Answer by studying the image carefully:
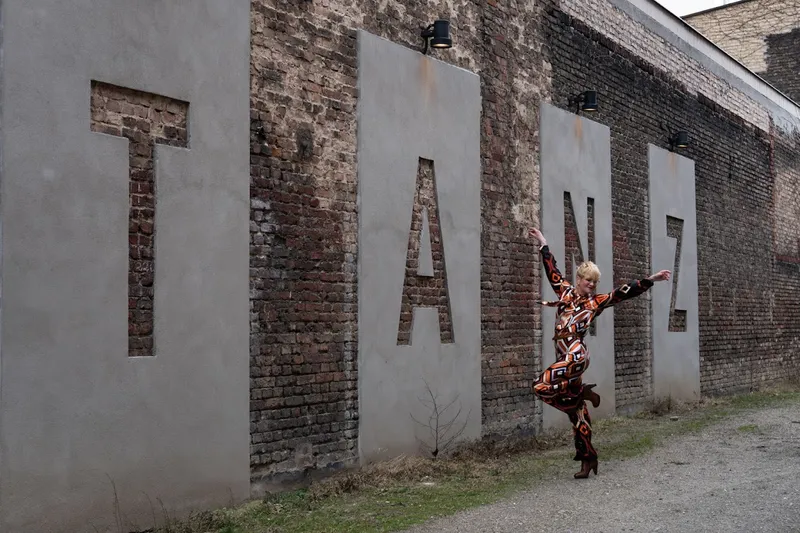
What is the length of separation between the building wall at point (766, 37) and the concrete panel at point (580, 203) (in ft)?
42.1

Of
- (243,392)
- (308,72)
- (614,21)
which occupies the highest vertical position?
(614,21)

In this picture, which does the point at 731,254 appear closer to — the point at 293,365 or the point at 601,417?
the point at 601,417

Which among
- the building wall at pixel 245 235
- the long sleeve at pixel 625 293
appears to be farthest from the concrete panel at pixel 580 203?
the long sleeve at pixel 625 293

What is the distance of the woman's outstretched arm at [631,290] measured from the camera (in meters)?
7.12

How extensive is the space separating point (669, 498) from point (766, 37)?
1875 centimetres

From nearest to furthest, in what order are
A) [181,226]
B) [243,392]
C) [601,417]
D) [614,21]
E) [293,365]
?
[181,226], [243,392], [293,365], [601,417], [614,21]

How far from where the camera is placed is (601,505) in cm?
633

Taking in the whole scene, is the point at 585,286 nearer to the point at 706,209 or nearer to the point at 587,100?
the point at 587,100

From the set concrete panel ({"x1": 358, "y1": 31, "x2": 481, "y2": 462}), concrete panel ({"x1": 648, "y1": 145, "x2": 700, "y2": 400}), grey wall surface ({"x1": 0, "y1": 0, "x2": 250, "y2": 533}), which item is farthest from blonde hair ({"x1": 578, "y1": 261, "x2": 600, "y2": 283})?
concrete panel ({"x1": 648, "y1": 145, "x2": 700, "y2": 400})

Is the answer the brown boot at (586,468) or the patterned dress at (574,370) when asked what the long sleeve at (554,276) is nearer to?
the patterned dress at (574,370)

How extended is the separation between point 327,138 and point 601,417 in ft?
18.4

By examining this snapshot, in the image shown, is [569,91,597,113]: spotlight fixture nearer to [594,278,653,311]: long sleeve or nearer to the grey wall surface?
[594,278,653,311]: long sleeve

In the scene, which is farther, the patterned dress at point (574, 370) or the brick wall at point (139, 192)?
the patterned dress at point (574, 370)

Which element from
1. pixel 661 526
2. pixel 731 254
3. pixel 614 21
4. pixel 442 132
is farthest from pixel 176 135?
pixel 731 254
